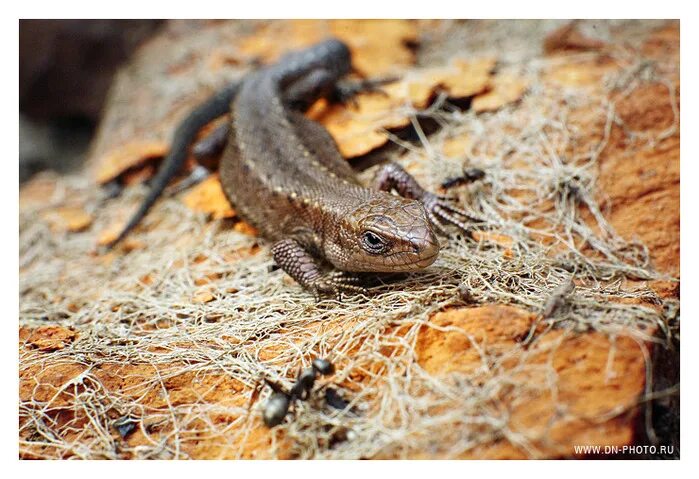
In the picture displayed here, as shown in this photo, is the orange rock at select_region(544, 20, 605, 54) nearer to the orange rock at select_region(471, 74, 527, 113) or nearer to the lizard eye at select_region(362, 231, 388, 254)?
the orange rock at select_region(471, 74, 527, 113)

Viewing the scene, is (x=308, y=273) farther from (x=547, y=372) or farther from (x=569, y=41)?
(x=569, y=41)

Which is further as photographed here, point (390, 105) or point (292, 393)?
point (390, 105)

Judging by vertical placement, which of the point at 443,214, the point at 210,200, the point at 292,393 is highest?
the point at 443,214

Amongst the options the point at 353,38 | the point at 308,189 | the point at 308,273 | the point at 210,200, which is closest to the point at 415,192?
the point at 308,189

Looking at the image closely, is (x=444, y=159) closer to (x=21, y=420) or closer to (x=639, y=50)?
(x=639, y=50)

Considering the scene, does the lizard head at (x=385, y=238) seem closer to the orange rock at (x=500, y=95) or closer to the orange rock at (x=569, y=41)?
the orange rock at (x=500, y=95)

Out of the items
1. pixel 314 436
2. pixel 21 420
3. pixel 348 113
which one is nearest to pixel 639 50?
pixel 348 113

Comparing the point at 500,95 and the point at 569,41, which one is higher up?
the point at 569,41
